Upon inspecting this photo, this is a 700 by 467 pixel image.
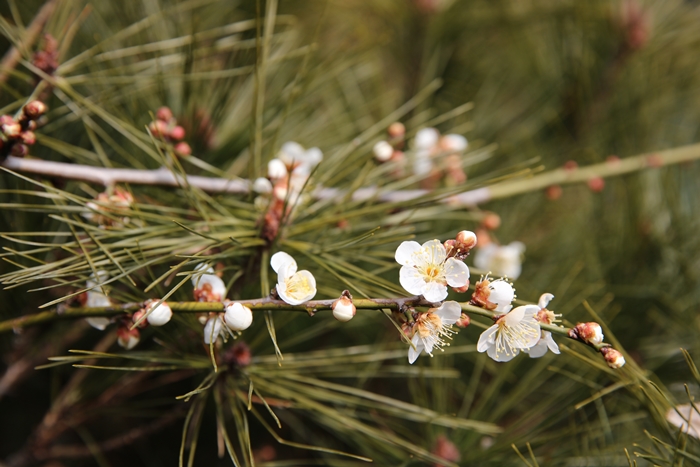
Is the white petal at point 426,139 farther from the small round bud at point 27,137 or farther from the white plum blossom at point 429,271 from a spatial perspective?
the small round bud at point 27,137

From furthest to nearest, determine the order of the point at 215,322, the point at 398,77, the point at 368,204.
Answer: the point at 398,77, the point at 368,204, the point at 215,322

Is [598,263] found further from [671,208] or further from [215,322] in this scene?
[215,322]

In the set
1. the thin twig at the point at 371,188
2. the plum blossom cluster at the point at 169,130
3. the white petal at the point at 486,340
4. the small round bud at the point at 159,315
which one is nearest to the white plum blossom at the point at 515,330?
the white petal at the point at 486,340

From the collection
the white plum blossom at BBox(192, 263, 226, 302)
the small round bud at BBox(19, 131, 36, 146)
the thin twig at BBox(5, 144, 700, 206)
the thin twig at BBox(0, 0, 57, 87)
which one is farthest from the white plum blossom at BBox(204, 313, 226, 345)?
the thin twig at BBox(0, 0, 57, 87)

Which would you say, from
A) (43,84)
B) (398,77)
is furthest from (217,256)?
(398,77)

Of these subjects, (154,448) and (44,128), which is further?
(154,448)

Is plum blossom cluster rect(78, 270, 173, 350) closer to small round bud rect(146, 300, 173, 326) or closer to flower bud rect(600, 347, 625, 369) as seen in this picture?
small round bud rect(146, 300, 173, 326)

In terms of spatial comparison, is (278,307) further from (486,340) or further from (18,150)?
(18,150)
